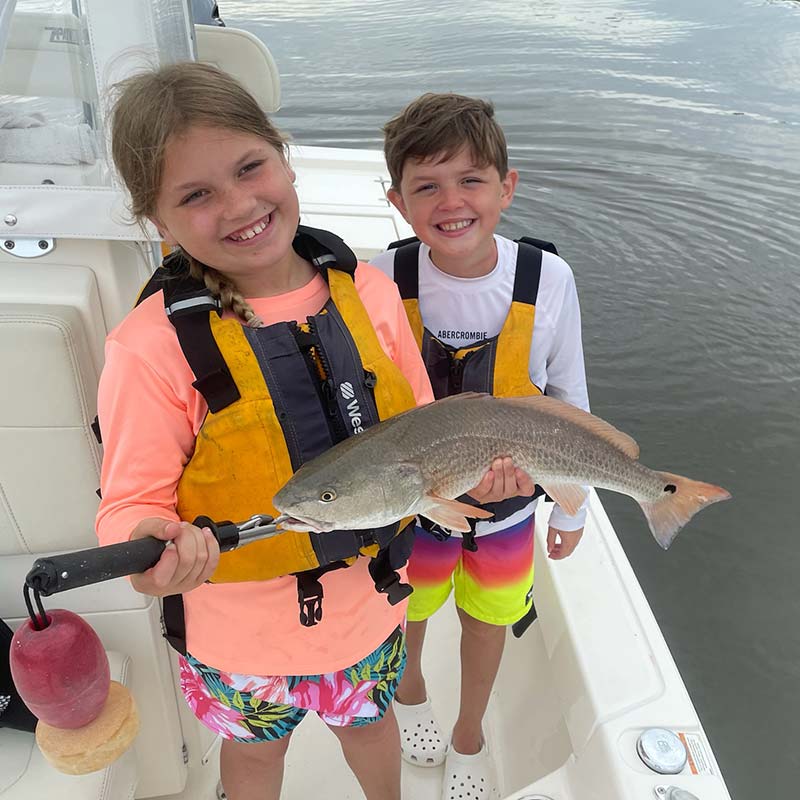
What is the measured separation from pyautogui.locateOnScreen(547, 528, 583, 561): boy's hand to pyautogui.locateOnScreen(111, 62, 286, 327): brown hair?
1500 mm

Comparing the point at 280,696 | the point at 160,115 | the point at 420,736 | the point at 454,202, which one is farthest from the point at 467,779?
the point at 160,115

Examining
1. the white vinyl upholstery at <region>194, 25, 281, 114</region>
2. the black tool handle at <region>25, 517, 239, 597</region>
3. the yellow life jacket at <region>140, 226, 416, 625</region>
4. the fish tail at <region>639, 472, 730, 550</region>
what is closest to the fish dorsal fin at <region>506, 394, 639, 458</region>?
the fish tail at <region>639, 472, 730, 550</region>

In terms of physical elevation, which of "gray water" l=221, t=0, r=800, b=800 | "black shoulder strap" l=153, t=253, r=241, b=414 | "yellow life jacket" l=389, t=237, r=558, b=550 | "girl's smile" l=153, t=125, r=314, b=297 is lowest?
"gray water" l=221, t=0, r=800, b=800

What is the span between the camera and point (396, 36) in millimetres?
16891

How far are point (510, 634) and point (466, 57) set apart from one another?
1502 centimetres

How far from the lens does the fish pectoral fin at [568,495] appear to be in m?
2.09

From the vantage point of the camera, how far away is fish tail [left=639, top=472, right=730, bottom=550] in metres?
2.10

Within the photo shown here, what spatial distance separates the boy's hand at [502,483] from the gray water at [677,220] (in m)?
3.01

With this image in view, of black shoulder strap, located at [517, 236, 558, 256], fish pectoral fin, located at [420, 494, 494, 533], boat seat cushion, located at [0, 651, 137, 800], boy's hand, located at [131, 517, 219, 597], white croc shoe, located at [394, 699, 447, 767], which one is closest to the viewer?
boy's hand, located at [131, 517, 219, 597]

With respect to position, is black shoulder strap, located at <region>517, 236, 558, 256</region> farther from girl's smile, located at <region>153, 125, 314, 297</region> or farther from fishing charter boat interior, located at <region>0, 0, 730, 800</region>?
fishing charter boat interior, located at <region>0, 0, 730, 800</region>

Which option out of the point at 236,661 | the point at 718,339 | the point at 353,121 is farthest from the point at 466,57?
the point at 236,661

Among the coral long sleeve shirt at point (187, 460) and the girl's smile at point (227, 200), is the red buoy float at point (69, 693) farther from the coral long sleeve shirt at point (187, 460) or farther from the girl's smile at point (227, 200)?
the girl's smile at point (227, 200)

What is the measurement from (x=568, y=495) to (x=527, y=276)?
0.72 m

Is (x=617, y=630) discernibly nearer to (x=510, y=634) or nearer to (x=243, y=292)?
(x=510, y=634)
